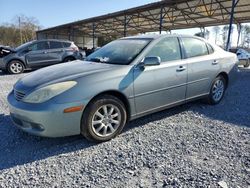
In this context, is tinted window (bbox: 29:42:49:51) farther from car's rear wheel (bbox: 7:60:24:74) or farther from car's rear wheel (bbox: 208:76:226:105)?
car's rear wheel (bbox: 208:76:226:105)

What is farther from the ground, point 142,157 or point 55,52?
point 55,52

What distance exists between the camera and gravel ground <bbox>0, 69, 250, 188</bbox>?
2664 mm

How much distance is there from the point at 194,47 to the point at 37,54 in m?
8.41

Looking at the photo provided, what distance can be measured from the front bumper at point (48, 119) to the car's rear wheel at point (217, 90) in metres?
3.16

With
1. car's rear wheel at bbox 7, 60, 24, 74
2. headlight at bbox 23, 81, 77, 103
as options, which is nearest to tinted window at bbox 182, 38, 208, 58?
headlight at bbox 23, 81, 77, 103

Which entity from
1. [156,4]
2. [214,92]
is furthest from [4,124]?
[156,4]

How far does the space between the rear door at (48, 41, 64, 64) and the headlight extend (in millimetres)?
8699

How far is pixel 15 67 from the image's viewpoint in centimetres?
1093

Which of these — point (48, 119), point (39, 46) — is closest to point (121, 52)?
point (48, 119)

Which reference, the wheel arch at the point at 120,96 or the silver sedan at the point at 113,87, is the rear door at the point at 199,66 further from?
the wheel arch at the point at 120,96

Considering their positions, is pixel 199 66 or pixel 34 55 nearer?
pixel 199 66

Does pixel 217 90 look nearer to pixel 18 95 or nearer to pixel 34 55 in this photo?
pixel 18 95

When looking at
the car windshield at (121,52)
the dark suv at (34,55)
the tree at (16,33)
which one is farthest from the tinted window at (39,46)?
the tree at (16,33)

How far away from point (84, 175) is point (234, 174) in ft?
5.49
